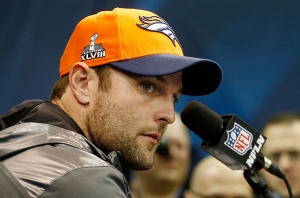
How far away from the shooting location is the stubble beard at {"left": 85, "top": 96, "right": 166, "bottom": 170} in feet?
3.64

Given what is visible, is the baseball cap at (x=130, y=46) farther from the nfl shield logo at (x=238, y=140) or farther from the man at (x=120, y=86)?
the nfl shield logo at (x=238, y=140)

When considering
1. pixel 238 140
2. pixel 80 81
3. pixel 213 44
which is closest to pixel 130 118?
pixel 80 81

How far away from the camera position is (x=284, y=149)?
1.75m

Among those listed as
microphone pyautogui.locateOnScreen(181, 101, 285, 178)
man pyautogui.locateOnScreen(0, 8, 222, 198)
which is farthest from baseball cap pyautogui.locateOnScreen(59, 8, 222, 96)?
microphone pyautogui.locateOnScreen(181, 101, 285, 178)

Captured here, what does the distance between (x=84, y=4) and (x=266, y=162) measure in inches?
47.9

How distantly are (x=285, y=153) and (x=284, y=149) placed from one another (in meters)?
0.01

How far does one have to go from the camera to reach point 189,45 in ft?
6.44

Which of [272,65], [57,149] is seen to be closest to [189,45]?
[272,65]

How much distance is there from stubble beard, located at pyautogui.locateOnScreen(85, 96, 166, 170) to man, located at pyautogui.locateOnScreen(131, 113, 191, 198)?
2.35 ft

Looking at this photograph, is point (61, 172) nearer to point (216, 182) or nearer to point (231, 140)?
point (231, 140)

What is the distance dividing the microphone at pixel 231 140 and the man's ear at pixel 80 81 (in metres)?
0.26

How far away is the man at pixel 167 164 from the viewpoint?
6.03 ft

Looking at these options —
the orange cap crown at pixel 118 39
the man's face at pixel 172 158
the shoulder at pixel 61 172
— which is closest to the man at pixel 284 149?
the man's face at pixel 172 158

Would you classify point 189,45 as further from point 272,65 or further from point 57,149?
point 57,149
